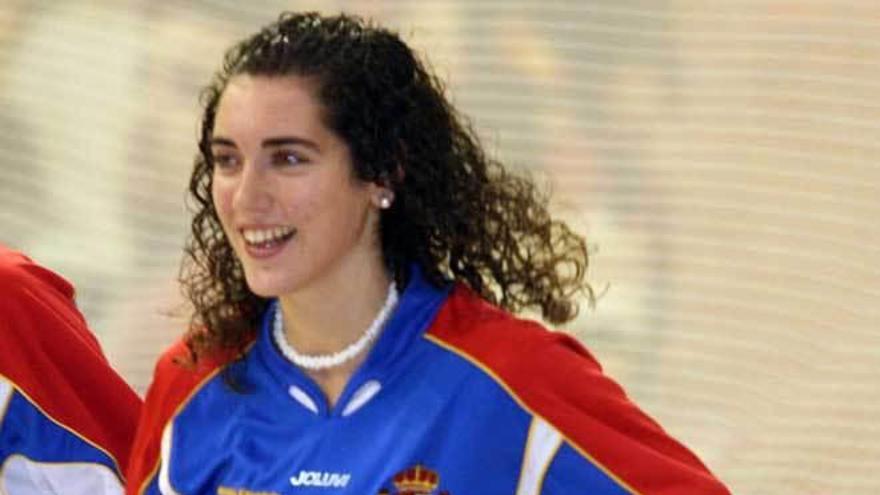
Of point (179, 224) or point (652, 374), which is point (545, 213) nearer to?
point (652, 374)

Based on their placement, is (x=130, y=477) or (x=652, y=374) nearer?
(x=130, y=477)

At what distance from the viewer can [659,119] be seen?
290 centimetres

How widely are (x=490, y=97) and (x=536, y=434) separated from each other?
1.05 metres

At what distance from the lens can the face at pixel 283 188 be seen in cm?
210

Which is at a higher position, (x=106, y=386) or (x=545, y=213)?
(x=545, y=213)

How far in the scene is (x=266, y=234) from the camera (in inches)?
82.9

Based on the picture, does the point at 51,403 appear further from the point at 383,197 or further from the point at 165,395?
the point at 383,197

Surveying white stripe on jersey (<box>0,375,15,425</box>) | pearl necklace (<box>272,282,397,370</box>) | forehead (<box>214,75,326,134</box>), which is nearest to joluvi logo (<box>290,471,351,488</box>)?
pearl necklace (<box>272,282,397,370</box>)

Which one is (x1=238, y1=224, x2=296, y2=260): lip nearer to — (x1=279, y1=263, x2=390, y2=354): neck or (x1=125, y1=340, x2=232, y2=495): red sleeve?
(x1=279, y1=263, x2=390, y2=354): neck

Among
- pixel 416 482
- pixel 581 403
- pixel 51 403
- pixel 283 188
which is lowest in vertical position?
pixel 51 403

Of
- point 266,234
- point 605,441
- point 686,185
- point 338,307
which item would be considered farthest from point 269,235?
point 686,185

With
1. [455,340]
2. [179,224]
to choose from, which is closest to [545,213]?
[455,340]

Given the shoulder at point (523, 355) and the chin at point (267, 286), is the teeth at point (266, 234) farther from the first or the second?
the shoulder at point (523, 355)

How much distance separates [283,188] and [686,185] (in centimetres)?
89
